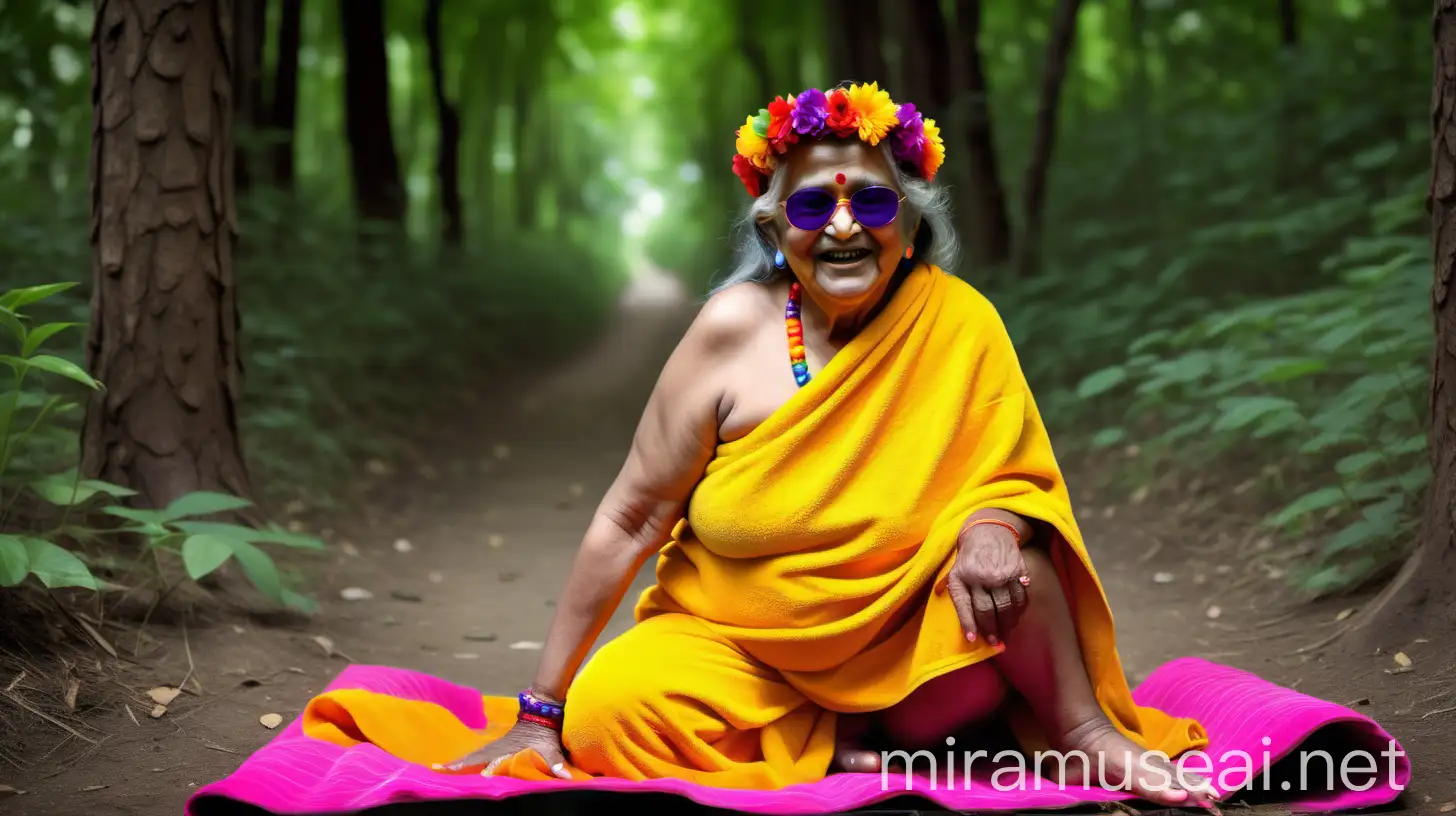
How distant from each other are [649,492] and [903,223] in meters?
0.81

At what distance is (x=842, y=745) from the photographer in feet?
8.98

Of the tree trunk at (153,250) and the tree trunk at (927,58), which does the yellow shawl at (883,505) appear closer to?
the tree trunk at (153,250)

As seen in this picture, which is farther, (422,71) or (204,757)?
(422,71)

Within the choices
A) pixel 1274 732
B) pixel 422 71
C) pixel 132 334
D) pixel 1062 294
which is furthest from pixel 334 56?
pixel 1274 732

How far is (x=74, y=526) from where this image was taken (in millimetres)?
3807

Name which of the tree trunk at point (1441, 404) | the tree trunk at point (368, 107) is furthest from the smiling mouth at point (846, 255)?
the tree trunk at point (368, 107)

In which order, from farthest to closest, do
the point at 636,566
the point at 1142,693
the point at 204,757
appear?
the point at 1142,693 < the point at 204,757 < the point at 636,566

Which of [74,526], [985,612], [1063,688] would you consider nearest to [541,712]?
[985,612]

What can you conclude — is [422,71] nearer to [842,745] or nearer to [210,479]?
[210,479]

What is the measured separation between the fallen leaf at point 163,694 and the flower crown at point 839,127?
6.72 feet

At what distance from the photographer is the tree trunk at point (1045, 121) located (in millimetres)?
8094

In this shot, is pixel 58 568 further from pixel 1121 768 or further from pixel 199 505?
pixel 1121 768

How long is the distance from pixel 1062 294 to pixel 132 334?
6.05 meters

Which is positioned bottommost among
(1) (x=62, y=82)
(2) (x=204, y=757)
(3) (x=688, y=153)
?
(2) (x=204, y=757)
